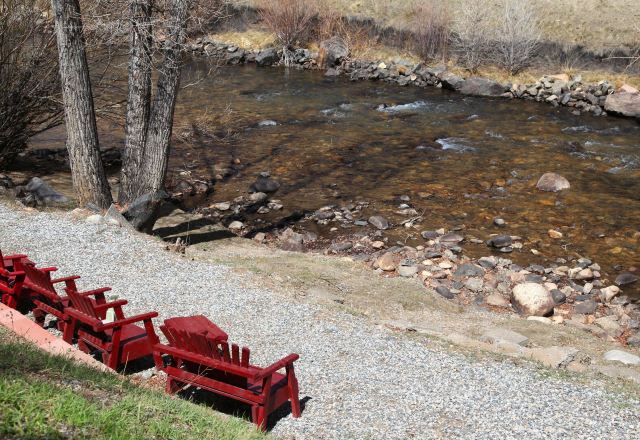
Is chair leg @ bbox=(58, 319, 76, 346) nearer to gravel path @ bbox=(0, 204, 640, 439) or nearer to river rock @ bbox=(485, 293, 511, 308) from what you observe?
gravel path @ bbox=(0, 204, 640, 439)

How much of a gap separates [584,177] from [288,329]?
11160 mm

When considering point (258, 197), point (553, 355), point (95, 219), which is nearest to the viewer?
point (553, 355)

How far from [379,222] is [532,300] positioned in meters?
4.06

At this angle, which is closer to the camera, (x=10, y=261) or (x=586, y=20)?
(x=10, y=261)

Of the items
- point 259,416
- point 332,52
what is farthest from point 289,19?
point 259,416

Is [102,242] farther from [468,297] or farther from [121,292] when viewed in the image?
[468,297]

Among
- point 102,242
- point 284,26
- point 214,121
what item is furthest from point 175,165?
point 284,26

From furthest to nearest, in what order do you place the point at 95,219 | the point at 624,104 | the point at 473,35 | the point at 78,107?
the point at 473,35 < the point at 624,104 < the point at 78,107 < the point at 95,219

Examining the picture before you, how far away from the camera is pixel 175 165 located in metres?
17.7

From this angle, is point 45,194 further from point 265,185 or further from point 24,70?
point 265,185

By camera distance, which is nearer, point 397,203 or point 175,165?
point 397,203

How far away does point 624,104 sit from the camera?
22438 mm

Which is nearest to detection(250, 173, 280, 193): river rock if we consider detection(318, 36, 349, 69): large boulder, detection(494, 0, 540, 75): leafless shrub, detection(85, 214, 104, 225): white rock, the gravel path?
detection(85, 214, 104, 225): white rock

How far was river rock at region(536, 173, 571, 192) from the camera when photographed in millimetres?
16594
